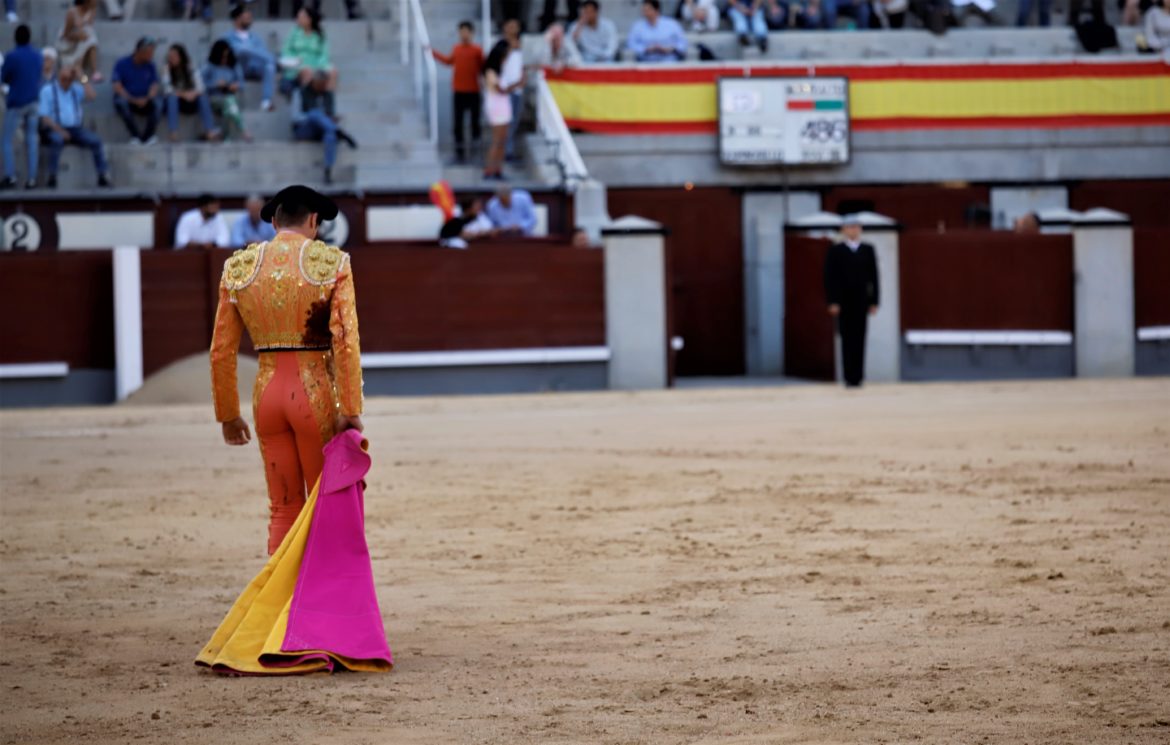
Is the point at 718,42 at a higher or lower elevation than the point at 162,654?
higher

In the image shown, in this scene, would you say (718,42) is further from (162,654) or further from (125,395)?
(162,654)

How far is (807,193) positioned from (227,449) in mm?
9948

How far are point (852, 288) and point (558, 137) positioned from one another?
12.5 feet

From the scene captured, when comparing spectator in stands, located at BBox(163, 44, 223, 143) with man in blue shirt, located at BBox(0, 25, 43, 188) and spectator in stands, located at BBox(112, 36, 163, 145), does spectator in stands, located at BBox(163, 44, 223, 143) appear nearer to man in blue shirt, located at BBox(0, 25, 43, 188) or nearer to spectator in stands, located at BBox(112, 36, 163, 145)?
spectator in stands, located at BBox(112, 36, 163, 145)

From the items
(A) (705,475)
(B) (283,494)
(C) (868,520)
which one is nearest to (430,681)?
A: (B) (283,494)

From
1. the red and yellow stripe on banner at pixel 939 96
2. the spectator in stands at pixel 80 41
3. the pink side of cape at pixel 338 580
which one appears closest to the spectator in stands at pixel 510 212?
the red and yellow stripe on banner at pixel 939 96

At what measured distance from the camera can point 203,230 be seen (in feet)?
56.6

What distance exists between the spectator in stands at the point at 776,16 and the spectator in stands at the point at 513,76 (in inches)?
143

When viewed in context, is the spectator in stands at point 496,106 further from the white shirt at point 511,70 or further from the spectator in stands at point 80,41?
the spectator in stands at point 80,41

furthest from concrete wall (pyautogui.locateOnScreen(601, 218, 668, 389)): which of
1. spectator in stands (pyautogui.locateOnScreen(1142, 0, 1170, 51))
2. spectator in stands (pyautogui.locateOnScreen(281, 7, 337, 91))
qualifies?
spectator in stands (pyautogui.locateOnScreen(1142, 0, 1170, 51))

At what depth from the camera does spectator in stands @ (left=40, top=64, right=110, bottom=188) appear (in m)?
17.7

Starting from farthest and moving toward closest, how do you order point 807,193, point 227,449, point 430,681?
point 807,193, point 227,449, point 430,681

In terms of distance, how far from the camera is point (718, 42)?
2127 centimetres

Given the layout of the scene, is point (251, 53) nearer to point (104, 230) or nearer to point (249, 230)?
point (104, 230)
